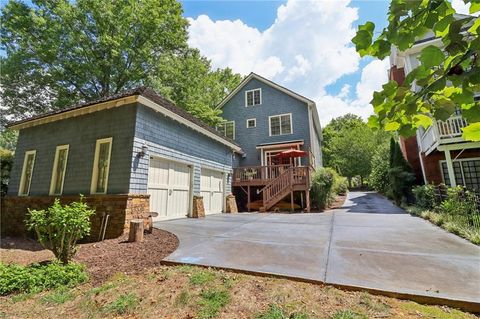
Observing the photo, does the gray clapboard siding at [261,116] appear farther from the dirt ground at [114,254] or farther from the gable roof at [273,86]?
the dirt ground at [114,254]

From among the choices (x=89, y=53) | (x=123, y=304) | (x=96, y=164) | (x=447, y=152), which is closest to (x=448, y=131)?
(x=447, y=152)

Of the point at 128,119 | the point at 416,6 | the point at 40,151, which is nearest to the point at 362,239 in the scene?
the point at 416,6

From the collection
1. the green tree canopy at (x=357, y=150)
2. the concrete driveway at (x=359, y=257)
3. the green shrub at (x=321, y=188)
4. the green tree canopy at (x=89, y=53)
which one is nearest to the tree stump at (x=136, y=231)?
the concrete driveway at (x=359, y=257)

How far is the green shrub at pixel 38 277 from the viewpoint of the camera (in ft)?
10.1

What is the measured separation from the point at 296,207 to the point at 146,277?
981 cm

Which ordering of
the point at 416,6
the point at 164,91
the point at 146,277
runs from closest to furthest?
the point at 416,6
the point at 146,277
the point at 164,91

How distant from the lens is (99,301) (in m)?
2.67

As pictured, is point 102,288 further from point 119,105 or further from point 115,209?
point 119,105

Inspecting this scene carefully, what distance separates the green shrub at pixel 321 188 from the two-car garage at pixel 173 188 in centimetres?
528

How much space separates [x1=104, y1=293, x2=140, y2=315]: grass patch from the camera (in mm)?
2440

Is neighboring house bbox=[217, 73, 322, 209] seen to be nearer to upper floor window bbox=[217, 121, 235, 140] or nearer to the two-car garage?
upper floor window bbox=[217, 121, 235, 140]

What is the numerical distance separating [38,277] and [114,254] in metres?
1.20

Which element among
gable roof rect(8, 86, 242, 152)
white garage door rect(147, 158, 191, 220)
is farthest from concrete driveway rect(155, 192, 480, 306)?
gable roof rect(8, 86, 242, 152)

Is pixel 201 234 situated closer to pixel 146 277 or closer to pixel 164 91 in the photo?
pixel 146 277
